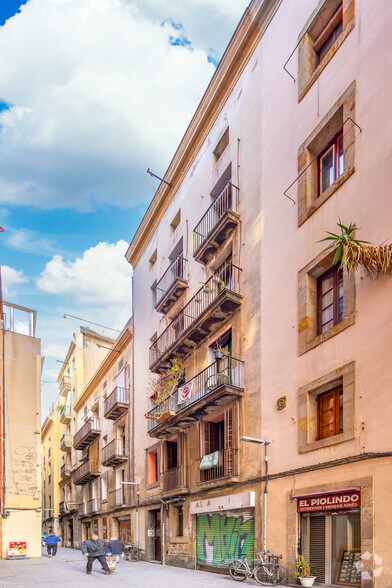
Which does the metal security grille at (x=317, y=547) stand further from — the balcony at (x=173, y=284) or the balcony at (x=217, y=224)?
the balcony at (x=173, y=284)

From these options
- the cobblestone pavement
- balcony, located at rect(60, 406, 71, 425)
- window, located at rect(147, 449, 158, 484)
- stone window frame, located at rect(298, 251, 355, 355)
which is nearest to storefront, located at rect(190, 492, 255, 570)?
the cobblestone pavement

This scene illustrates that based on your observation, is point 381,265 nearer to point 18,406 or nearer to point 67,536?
point 18,406

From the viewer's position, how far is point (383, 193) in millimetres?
10781

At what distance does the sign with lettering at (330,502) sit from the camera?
1048 cm

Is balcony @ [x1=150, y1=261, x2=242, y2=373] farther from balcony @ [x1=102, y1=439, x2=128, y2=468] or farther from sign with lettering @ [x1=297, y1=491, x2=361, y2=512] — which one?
balcony @ [x1=102, y1=439, x2=128, y2=468]

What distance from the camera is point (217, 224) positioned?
18.3 m

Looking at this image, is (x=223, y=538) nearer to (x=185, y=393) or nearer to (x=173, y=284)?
(x=185, y=393)

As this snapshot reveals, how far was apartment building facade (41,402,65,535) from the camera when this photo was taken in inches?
2094

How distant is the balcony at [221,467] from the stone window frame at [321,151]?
726cm

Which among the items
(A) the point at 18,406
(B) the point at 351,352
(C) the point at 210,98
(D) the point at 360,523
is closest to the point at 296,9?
(C) the point at 210,98

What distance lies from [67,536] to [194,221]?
37.9 m

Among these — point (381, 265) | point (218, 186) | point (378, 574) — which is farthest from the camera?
point (218, 186)

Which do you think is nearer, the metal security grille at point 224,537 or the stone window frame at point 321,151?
the stone window frame at point 321,151

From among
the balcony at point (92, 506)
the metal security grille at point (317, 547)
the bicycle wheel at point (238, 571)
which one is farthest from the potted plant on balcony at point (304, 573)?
the balcony at point (92, 506)
